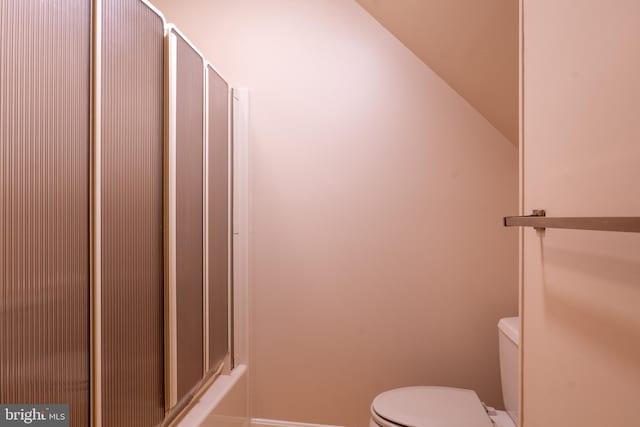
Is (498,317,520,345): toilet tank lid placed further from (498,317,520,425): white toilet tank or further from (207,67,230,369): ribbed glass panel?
(207,67,230,369): ribbed glass panel

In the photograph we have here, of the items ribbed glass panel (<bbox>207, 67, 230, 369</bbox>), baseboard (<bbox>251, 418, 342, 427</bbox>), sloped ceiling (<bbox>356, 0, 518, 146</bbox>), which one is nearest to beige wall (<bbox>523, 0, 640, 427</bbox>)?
sloped ceiling (<bbox>356, 0, 518, 146</bbox>)

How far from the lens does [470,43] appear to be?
52.8 inches

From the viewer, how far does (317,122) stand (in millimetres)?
1830

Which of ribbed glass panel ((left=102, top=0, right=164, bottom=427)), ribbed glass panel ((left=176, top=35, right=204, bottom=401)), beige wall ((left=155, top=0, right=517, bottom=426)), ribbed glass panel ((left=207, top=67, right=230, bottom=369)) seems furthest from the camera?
beige wall ((left=155, top=0, right=517, bottom=426))

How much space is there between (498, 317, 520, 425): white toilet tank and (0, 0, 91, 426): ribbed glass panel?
4.24ft

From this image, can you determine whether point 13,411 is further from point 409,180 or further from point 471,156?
point 471,156

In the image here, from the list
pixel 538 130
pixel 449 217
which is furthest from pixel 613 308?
pixel 449 217

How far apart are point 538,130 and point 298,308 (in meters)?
1.34

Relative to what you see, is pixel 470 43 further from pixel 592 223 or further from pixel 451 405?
pixel 451 405

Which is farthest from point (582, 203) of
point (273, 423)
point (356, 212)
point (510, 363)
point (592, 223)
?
point (273, 423)

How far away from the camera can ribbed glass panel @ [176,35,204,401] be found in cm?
116

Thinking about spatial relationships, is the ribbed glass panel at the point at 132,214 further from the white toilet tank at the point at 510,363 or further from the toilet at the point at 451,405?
the white toilet tank at the point at 510,363

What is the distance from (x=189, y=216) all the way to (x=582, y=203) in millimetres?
1043

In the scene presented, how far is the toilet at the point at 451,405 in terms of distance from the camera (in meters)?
1.29
